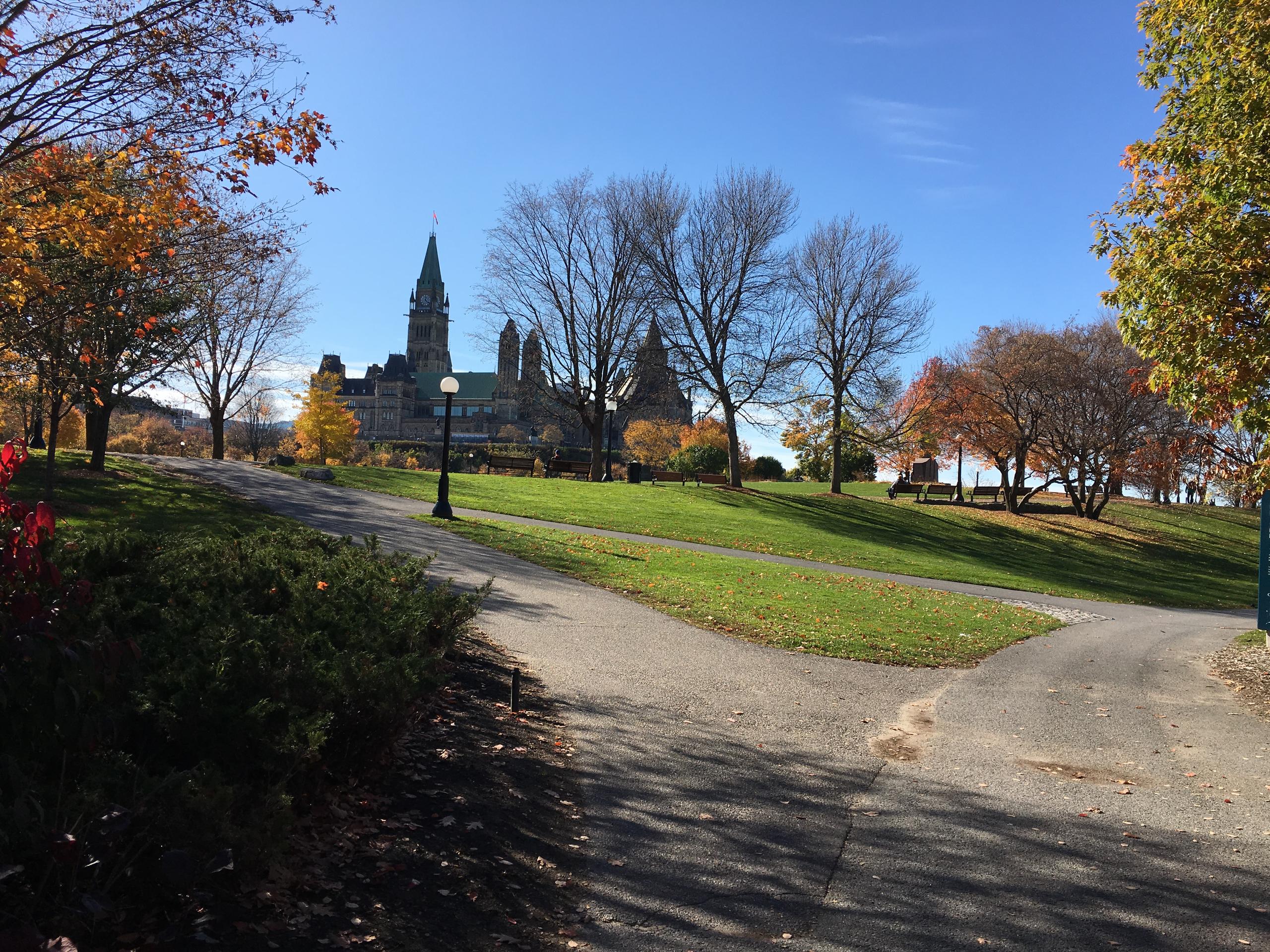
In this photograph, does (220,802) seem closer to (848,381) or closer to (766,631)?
(766,631)

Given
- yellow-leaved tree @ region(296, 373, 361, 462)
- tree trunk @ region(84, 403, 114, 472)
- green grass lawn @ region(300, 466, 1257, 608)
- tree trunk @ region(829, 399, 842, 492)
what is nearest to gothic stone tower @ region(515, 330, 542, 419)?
green grass lawn @ region(300, 466, 1257, 608)

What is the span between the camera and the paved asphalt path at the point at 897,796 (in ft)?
13.1

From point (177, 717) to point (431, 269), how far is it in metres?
143

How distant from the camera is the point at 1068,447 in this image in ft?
111

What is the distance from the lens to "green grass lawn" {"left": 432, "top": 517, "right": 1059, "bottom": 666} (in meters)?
11.0

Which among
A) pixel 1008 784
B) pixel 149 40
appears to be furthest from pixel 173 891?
pixel 149 40

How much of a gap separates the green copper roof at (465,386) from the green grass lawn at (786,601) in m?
128

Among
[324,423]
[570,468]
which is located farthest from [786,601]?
[324,423]

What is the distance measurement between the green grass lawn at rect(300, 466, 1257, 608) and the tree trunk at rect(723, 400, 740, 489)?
1.61 m

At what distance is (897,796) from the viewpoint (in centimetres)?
570

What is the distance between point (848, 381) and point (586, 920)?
113 ft

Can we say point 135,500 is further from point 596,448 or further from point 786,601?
point 596,448

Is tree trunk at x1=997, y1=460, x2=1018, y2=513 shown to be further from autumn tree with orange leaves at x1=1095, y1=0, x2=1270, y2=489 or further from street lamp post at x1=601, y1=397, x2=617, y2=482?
autumn tree with orange leaves at x1=1095, y1=0, x2=1270, y2=489

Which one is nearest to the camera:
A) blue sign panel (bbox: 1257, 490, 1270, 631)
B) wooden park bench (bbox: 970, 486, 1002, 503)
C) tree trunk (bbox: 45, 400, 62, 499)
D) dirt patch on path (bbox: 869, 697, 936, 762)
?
dirt patch on path (bbox: 869, 697, 936, 762)
